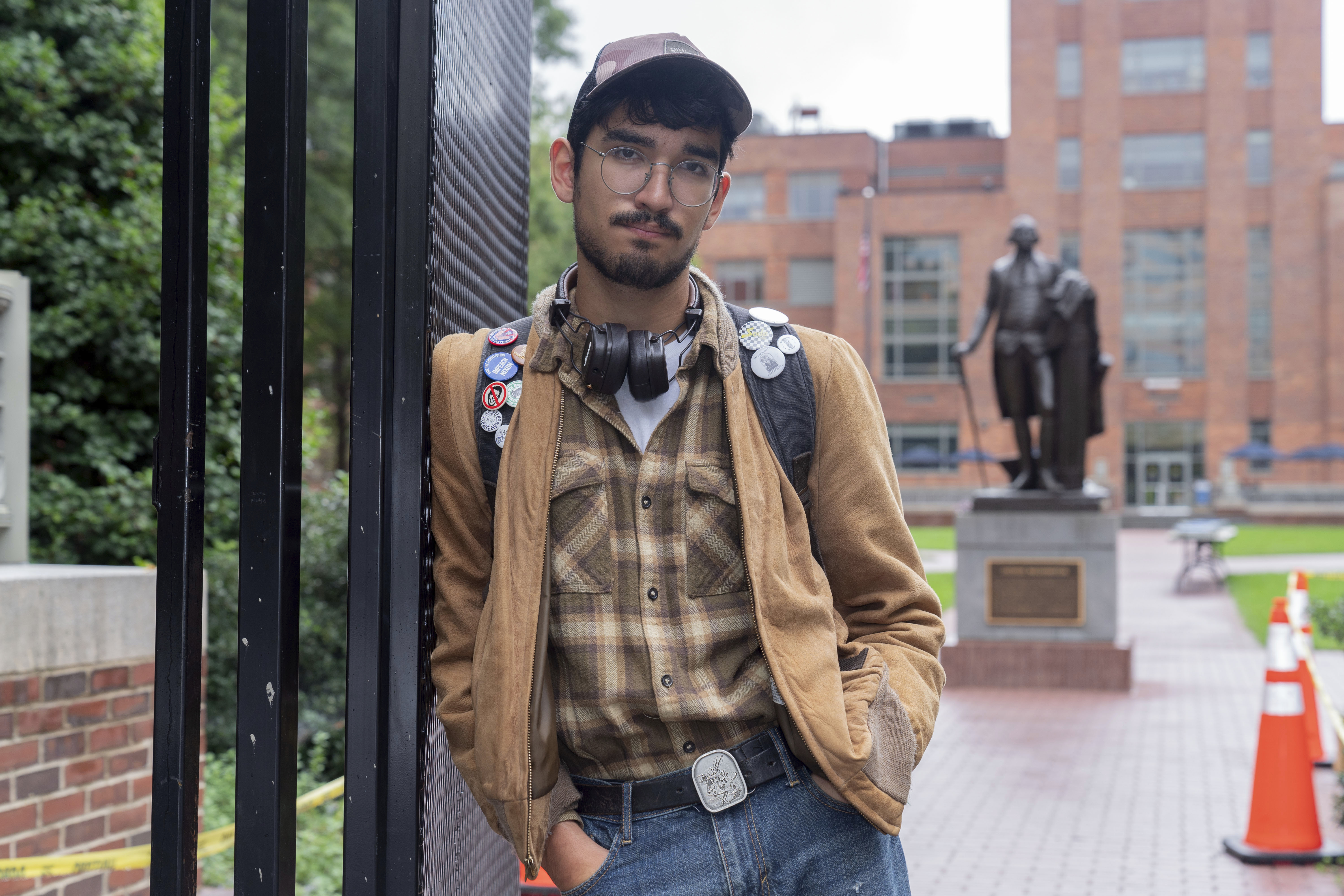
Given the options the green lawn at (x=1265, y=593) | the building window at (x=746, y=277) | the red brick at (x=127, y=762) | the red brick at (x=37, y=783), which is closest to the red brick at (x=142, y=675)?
the red brick at (x=127, y=762)

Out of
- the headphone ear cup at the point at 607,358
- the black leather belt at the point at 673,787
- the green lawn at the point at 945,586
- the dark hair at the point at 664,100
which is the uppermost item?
the dark hair at the point at 664,100

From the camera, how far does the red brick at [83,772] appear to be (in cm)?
397

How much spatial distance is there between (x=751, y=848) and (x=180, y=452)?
101cm

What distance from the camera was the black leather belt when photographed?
185cm

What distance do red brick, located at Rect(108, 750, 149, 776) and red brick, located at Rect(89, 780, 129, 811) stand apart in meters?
0.04

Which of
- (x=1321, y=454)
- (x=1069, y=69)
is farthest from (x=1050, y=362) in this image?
(x=1069, y=69)

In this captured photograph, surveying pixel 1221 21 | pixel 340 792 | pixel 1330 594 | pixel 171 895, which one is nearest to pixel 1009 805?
pixel 340 792

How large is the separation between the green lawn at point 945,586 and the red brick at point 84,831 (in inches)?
546

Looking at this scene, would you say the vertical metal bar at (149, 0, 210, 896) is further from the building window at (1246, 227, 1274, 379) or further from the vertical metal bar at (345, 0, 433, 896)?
the building window at (1246, 227, 1274, 379)

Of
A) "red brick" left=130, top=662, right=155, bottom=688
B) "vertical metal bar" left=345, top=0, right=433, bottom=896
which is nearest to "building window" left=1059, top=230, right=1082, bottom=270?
"red brick" left=130, top=662, right=155, bottom=688

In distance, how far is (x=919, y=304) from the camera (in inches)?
2029

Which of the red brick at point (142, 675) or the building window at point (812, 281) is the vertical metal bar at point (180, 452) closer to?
the red brick at point (142, 675)

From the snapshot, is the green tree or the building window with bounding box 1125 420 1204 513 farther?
the building window with bounding box 1125 420 1204 513

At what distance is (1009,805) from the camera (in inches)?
282
